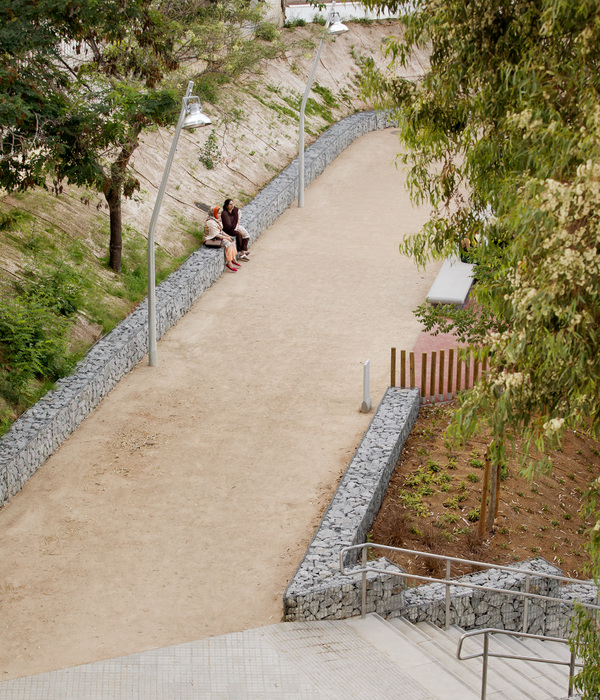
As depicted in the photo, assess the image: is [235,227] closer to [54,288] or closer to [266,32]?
[54,288]

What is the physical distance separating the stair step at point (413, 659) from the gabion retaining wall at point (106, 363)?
4847 millimetres

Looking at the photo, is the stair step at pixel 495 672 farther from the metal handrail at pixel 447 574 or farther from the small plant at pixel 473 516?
the small plant at pixel 473 516

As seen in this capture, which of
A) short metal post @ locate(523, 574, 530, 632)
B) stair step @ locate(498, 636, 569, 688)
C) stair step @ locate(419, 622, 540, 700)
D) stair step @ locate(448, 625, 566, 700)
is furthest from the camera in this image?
short metal post @ locate(523, 574, 530, 632)

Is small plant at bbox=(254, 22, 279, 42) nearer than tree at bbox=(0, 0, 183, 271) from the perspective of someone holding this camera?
No

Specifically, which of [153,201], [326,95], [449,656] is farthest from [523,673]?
[326,95]

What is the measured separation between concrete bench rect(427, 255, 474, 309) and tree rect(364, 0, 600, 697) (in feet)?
26.6

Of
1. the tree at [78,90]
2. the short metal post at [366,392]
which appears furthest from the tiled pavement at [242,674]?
the tree at [78,90]

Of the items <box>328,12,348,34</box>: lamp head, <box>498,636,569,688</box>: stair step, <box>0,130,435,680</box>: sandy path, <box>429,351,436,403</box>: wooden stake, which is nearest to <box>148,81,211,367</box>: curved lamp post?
<box>0,130,435,680</box>: sandy path

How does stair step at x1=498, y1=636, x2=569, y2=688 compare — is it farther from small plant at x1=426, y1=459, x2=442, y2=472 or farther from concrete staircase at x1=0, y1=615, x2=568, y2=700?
small plant at x1=426, y1=459, x2=442, y2=472

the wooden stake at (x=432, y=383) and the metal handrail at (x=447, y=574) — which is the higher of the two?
the wooden stake at (x=432, y=383)

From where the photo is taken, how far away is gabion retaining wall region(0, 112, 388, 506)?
12266mm

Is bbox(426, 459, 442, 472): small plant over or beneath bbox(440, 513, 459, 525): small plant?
over

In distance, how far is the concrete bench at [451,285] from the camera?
58.4 feet

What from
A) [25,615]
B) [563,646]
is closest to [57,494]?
[25,615]
